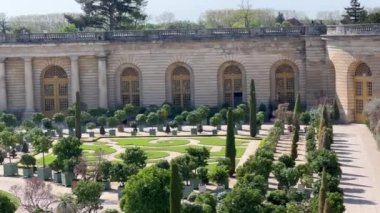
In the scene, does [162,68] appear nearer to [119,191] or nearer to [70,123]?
[70,123]

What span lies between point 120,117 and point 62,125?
417 cm

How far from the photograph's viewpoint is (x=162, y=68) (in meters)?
64.8

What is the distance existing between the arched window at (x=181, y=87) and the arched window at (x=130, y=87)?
112 inches

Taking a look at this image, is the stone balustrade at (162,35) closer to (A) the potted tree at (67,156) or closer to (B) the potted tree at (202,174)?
(A) the potted tree at (67,156)

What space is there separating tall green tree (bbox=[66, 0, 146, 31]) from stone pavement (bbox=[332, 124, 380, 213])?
31293 mm

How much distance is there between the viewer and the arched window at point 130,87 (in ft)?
216

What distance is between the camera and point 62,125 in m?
59.8

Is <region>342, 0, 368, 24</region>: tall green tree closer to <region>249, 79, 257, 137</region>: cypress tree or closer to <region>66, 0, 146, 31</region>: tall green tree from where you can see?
<region>66, 0, 146, 31</region>: tall green tree

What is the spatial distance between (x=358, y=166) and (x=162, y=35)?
84.9ft

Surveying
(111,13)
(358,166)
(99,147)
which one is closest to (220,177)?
(358,166)

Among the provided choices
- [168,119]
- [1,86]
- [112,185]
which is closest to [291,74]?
[168,119]

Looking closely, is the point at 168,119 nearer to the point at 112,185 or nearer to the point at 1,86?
the point at 1,86

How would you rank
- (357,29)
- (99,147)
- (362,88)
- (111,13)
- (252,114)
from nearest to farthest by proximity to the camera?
1. (99,147)
2. (252,114)
3. (357,29)
4. (362,88)
5. (111,13)

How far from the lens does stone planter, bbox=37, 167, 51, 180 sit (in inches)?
1618
